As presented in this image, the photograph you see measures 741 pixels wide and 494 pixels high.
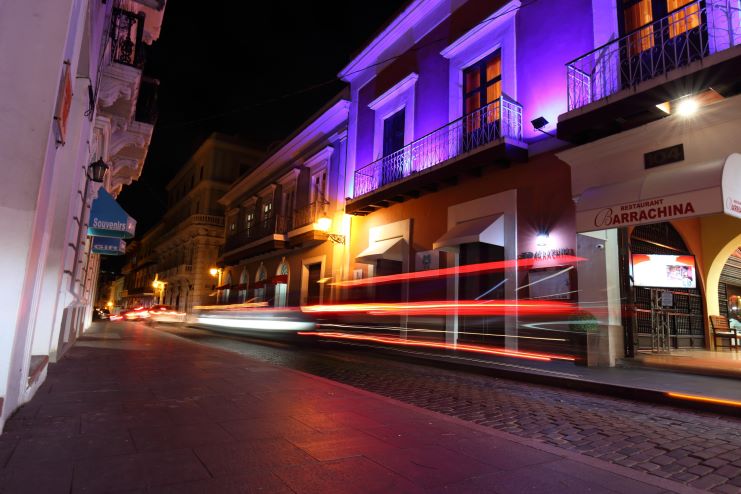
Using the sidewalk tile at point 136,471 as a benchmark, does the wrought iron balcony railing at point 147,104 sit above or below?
above

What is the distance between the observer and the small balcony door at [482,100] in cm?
1174

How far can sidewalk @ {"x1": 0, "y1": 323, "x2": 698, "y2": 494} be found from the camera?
2902 millimetres

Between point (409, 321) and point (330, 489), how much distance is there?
36.0ft

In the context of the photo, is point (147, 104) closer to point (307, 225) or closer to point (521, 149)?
point (307, 225)

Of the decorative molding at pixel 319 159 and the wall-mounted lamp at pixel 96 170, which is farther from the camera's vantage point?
the decorative molding at pixel 319 159

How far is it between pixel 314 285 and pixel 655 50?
14.8 meters

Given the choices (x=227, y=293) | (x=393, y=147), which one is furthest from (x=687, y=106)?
(x=227, y=293)

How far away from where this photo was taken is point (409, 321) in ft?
44.9

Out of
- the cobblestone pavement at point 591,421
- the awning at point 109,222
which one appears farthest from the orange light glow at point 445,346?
the awning at point 109,222

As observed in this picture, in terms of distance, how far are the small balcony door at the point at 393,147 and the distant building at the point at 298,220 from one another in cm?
280

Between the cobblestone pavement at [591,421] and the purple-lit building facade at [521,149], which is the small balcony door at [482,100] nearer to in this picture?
the purple-lit building facade at [521,149]

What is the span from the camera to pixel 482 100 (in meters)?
12.8

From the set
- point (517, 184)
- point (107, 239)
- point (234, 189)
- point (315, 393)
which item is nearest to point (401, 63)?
point (517, 184)

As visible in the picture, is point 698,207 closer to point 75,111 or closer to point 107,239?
point 75,111
